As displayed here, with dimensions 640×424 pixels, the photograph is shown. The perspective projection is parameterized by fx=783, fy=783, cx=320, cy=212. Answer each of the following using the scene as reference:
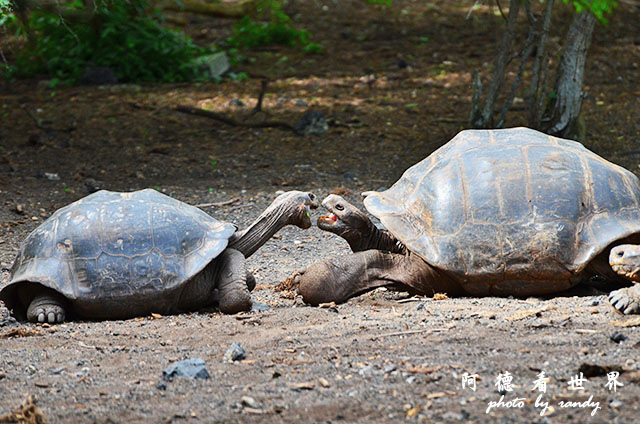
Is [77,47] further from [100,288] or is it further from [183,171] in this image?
[100,288]

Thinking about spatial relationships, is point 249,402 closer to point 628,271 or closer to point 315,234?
point 628,271

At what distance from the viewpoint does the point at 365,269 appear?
501cm

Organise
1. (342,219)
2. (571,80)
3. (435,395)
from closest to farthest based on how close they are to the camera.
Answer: (435,395) < (342,219) < (571,80)

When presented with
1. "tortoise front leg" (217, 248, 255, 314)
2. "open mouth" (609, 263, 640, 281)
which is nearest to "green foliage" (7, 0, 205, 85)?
Answer: "tortoise front leg" (217, 248, 255, 314)

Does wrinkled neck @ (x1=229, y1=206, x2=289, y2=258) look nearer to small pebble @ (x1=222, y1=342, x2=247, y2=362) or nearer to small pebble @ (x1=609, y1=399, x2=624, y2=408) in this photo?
small pebble @ (x1=222, y1=342, x2=247, y2=362)

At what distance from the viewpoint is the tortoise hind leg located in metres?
4.54

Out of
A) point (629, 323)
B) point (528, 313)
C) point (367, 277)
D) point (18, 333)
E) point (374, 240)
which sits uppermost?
point (629, 323)

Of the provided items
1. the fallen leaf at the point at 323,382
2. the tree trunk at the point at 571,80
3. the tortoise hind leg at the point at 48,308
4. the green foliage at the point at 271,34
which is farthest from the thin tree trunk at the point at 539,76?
the fallen leaf at the point at 323,382

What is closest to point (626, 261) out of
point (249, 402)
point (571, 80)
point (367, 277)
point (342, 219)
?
point (367, 277)

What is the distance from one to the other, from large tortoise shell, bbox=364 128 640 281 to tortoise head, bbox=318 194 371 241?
0.82 feet

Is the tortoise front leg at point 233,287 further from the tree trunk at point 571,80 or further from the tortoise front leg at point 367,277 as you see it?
the tree trunk at point 571,80

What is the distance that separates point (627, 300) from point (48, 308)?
10.5 feet

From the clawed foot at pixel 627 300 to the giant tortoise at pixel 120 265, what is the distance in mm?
2062

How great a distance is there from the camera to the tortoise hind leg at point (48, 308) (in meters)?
4.54
